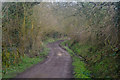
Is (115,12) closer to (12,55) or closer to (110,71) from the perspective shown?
(110,71)

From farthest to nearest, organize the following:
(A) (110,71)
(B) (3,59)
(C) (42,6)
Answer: (C) (42,6) → (B) (3,59) → (A) (110,71)

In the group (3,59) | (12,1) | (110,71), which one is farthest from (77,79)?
(12,1)

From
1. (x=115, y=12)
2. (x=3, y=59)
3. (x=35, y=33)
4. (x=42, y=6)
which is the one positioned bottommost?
(x=3, y=59)

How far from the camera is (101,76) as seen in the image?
26.2 ft

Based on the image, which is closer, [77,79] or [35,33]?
[77,79]

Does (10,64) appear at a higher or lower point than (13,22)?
lower

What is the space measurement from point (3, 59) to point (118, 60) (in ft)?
26.3

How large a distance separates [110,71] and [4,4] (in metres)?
8.92

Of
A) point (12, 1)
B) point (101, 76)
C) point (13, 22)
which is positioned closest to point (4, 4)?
point (12, 1)

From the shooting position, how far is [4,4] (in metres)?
10.9

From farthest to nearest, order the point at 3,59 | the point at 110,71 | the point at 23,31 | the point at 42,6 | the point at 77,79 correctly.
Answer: the point at 42,6 < the point at 23,31 < the point at 3,59 < the point at 77,79 < the point at 110,71

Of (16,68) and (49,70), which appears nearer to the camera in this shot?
(49,70)

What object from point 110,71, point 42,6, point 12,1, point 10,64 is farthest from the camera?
point 42,6

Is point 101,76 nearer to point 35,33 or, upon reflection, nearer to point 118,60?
point 118,60
